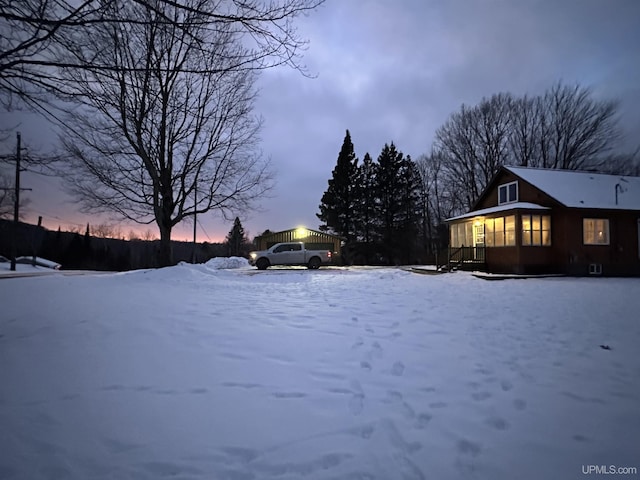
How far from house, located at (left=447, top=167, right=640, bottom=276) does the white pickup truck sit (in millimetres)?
8553

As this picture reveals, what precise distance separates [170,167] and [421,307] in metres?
10.6

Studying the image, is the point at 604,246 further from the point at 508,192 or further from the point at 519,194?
the point at 508,192

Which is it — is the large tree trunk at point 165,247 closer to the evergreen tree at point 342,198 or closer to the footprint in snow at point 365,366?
the footprint in snow at point 365,366

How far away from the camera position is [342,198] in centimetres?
3566

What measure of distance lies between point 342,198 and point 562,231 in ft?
75.7

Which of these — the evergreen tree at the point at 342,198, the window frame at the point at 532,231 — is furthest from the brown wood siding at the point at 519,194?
the evergreen tree at the point at 342,198

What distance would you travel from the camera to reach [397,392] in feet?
9.22

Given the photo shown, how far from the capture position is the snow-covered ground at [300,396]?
75.7 inches

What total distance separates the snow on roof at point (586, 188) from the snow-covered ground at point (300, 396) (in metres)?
13.9

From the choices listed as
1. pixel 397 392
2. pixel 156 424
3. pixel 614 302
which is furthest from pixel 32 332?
pixel 614 302

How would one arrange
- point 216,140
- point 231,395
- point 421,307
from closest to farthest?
point 231,395 → point 421,307 → point 216,140

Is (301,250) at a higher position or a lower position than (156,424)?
higher

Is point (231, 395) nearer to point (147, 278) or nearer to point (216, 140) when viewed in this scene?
point (147, 278)

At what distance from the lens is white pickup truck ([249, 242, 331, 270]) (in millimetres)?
19312
